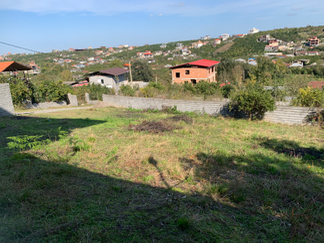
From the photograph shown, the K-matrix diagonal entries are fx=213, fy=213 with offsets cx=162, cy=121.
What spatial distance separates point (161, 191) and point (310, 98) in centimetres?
952

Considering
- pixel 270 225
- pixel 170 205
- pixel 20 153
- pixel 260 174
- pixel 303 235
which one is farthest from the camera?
pixel 20 153

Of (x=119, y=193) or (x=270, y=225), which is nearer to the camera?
(x=270, y=225)

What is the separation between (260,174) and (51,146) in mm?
5463

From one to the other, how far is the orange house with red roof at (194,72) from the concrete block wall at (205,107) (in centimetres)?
1951

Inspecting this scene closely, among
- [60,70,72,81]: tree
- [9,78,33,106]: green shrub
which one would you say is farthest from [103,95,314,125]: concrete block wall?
[60,70,72,81]: tree

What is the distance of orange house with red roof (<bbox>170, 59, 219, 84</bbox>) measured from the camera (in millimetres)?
33250

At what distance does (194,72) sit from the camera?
112ft

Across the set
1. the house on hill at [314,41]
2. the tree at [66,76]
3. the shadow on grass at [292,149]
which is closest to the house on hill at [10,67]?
the shadow on grass at [292,149]

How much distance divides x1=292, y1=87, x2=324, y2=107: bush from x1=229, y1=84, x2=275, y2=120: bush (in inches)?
56.0

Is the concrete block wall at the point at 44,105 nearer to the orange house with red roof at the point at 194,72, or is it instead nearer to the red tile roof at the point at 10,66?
the red tile roof at the point at 10,66

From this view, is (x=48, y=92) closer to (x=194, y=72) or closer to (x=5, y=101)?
(x=5, y=101)

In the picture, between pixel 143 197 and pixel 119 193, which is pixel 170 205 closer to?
pixel 143 197

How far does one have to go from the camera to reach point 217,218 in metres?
2.98

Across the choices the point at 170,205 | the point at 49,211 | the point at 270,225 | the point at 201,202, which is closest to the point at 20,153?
the point at 49,211
